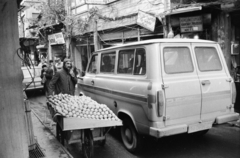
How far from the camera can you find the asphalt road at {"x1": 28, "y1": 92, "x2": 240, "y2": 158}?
461cm

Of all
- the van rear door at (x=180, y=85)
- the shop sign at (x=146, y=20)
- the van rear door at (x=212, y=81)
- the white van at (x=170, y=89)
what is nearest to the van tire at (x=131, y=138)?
the white van at (x=170, y=89)

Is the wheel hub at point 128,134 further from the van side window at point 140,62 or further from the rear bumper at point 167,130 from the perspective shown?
the van side window at point 140,62

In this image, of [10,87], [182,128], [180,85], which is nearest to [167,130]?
[182,128]

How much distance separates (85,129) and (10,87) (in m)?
1.77

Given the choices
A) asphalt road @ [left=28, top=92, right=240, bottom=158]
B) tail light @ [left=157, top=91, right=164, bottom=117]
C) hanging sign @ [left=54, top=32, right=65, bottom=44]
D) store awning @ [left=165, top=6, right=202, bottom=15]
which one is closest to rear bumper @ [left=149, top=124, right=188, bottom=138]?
tail light @ [left=157, top=91, right=164, bottom=117]

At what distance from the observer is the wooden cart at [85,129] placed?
379 cm

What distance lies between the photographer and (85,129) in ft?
14.1

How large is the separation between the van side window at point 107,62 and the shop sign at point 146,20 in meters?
4.00

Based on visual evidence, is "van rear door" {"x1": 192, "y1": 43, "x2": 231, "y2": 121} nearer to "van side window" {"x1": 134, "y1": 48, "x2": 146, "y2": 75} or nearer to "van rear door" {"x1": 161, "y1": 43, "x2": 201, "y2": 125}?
"van rear door" {"x1": 161, "y1": 43, "x2": 201, "y2": 125}

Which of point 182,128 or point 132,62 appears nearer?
point 182,128

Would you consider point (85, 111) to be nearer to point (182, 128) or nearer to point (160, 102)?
point (160, 102)

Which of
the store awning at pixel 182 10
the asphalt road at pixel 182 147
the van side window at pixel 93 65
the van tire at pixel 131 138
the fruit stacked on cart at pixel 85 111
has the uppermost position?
the store awning at pixel 182 10

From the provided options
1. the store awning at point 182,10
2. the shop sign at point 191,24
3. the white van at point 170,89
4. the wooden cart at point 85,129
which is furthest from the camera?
the shop sign at point 191,24

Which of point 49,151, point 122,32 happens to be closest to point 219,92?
point 49,151
